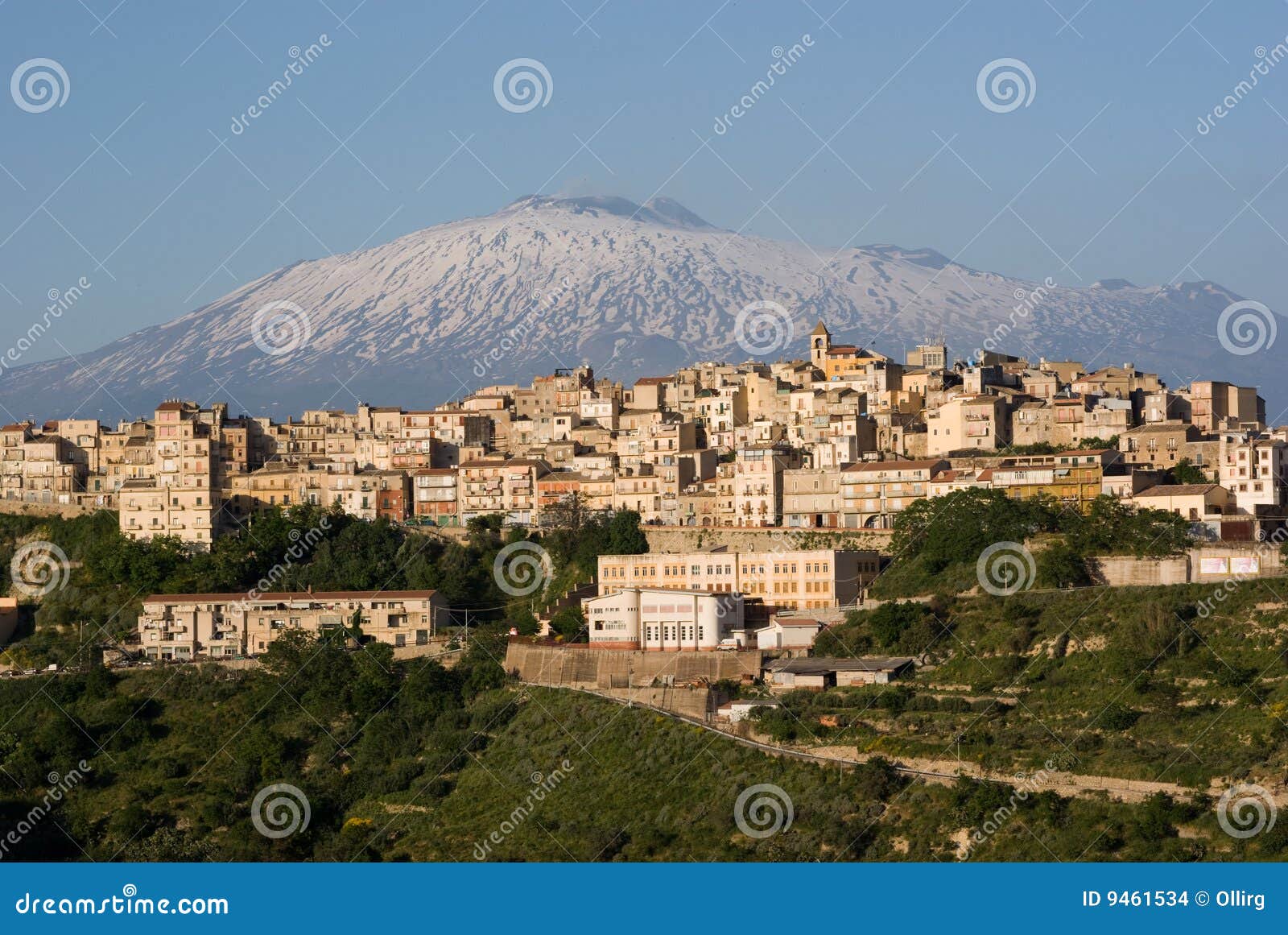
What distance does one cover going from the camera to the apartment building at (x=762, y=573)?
44906 millimetres

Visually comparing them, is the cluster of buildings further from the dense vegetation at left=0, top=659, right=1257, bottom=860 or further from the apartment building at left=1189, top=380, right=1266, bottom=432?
the dense vegetation at left=0, top=659, right=1257, bottom=860

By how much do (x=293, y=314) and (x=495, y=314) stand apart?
1294 centimetres

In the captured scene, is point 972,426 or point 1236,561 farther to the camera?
point 972,426

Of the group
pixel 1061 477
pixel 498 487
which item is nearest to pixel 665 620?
pixel 1061 477

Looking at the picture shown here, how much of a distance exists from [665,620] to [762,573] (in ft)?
9.71

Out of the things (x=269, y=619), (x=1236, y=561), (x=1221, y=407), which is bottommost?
(x=269, y=619)

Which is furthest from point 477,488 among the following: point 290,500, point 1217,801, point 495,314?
point 495,314

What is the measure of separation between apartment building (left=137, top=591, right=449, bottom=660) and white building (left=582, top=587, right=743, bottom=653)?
15.9 feet

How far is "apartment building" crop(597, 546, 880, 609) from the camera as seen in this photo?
44.9 metres

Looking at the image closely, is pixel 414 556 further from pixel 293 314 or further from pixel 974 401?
pixel 293 314

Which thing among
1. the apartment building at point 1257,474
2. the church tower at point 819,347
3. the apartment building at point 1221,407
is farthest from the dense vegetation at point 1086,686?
the church tower at point 819,347

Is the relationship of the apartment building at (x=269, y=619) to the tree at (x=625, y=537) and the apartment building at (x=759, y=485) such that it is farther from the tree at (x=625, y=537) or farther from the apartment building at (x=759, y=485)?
the apartment building at (x=759, y=485)

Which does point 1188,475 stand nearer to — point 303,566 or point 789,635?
point 789,635

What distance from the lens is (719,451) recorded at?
190 ft
